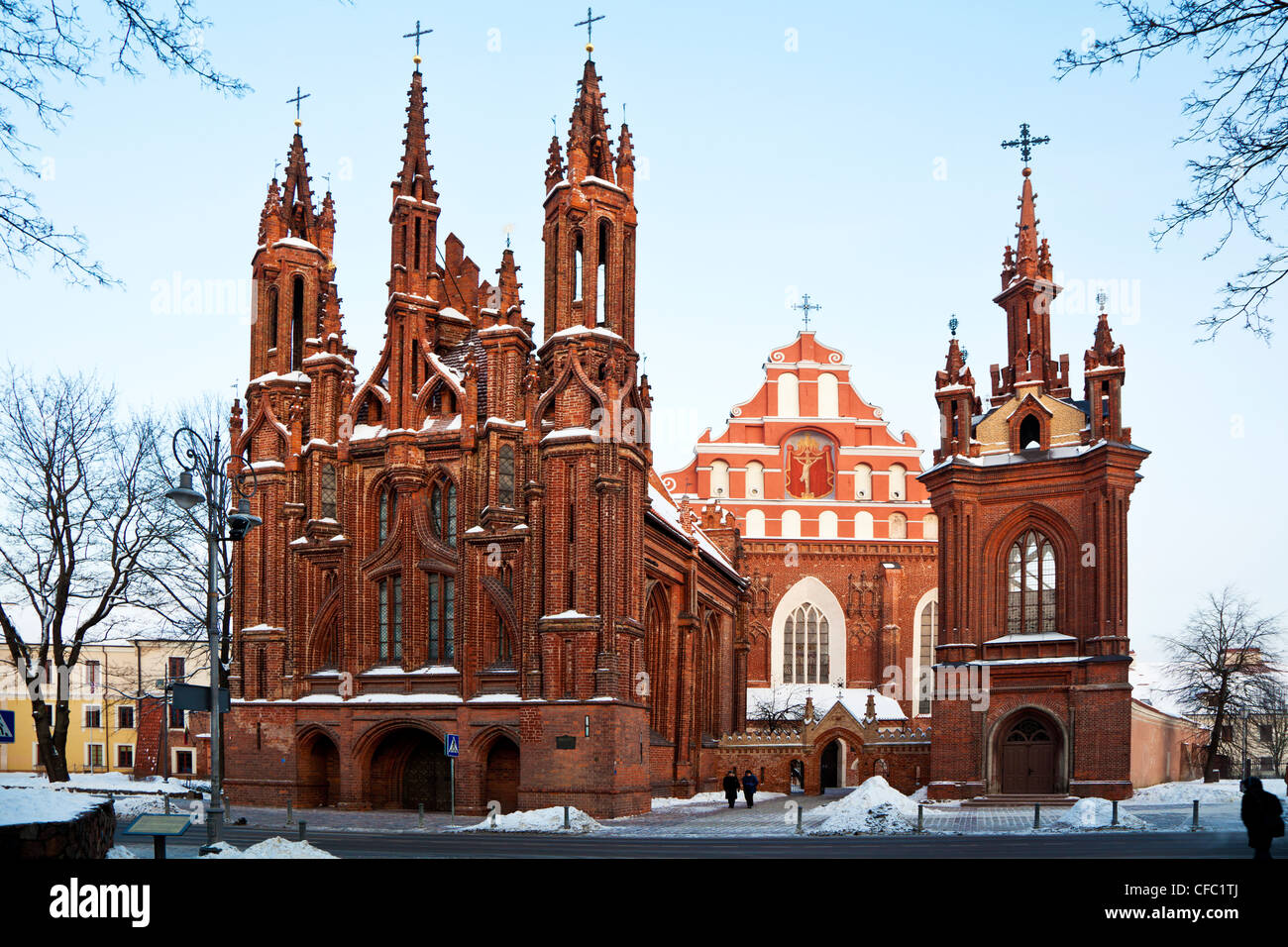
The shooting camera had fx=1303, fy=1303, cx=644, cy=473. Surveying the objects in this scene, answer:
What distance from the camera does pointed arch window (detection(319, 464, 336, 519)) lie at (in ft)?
128

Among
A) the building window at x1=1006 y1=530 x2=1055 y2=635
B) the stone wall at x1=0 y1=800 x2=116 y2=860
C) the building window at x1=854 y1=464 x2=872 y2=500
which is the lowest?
the stone wall at x1=0 y1=800 x2=116 y2=860

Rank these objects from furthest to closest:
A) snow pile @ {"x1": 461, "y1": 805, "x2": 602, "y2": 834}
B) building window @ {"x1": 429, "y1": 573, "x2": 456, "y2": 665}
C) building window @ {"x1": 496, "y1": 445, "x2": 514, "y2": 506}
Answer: building window @ {"x1": 429, "y1": 573, "x2": 456, "y2": 665}
building window @ {"x1": 496, "y1": 445, "x2": 514, "y2": 506}
snow pile @ {"x1": 461, "y1": 805, "x2": 602, "y2": 834}

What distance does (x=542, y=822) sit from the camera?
30.2 meters

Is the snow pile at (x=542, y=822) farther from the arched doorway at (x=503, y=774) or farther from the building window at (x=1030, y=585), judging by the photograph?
the building window at (x=1030, y=585)

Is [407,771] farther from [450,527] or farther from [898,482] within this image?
[898,482]

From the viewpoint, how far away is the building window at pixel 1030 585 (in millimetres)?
40781

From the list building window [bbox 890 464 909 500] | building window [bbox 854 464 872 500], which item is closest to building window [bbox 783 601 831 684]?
building window [bbox 854 464 872 500]

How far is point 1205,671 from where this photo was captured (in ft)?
174

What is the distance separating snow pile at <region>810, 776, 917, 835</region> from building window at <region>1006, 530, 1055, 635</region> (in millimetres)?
10841

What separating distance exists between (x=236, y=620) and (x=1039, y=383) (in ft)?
87.7

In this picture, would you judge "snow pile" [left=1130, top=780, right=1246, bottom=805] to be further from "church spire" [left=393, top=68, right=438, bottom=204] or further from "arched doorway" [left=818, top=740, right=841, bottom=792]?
"church spire" [left=393, top=68, right=438, bottom=204]

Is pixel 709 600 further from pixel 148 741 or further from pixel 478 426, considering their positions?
pixel 148 741

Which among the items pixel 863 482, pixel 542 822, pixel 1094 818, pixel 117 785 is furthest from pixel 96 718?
pixel 1094 818
